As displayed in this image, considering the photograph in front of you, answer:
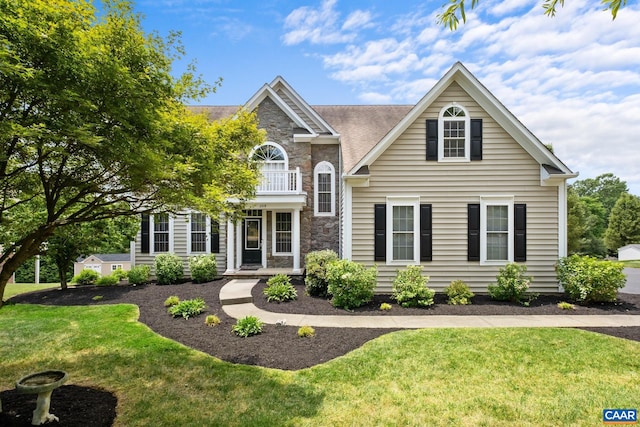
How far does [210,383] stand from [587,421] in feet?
16.8

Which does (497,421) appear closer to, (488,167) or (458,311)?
(458,311)

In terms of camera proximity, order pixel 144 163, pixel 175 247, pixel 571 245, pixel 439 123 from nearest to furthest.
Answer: pixel 144 163
pixel 439 123
pixel 175 247
pixel 571 245

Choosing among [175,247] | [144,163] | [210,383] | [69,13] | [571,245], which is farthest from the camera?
[571,245]

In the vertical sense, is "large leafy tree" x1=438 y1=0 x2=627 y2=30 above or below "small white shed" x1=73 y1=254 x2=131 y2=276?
above

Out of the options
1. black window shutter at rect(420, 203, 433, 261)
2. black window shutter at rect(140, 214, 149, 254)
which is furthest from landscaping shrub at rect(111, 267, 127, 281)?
black window shutter at rect(420, 203, 433, 261)

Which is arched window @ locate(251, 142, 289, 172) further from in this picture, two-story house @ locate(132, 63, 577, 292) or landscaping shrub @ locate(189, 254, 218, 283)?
landscaping shrub @ locate(189, 254, 218, 283)

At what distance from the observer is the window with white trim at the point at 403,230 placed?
413 inches

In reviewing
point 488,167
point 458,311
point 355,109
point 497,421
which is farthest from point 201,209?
point 355,109

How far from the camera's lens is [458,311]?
8.66 meters

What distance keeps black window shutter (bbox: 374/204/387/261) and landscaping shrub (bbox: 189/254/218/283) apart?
6.84 metres

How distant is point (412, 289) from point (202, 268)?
8169mm

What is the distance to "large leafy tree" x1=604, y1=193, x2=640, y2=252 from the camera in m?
32.9

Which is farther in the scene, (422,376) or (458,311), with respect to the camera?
(458,311)

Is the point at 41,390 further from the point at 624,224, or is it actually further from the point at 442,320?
the point at 624,224
